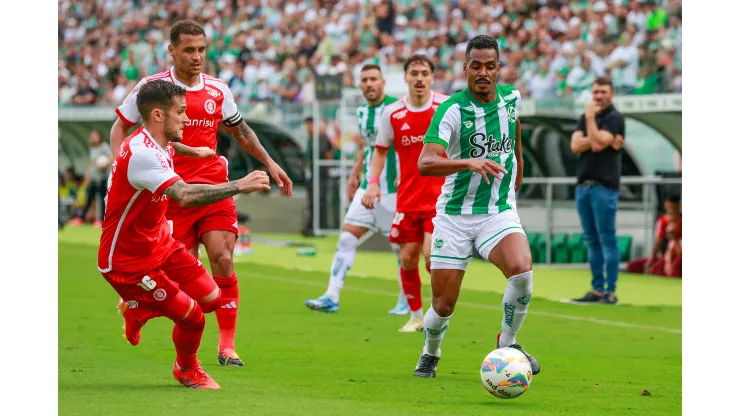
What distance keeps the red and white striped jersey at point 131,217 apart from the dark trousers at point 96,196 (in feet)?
68.7

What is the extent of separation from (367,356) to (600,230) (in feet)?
16.0

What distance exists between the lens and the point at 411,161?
10609 millimetres

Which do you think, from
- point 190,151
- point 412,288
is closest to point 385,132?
point 412,288

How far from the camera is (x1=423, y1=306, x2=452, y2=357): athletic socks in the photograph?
25.6ft

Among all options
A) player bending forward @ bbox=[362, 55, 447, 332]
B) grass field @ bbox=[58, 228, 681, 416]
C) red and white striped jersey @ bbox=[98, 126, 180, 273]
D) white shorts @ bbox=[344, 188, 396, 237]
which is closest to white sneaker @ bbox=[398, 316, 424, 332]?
player bending forward @ bbox=[362, 55, 447, 332]

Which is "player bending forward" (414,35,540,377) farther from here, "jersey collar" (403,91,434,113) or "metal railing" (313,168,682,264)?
"metal railing" (313,168,682,264)

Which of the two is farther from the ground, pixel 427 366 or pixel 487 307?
pixel 427 366

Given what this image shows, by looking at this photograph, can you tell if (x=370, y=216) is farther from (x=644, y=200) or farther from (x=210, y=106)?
(x=644, y=200)

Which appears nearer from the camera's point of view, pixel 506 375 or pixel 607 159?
pixel 506 375

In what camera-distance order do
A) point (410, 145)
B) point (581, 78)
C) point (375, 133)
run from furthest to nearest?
point (581, 78) → point (375, 133) → point (410, 145)

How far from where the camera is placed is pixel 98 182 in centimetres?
2773

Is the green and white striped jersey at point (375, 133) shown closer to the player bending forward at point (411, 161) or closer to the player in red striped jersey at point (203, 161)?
the player bending forward at point (411, 161)

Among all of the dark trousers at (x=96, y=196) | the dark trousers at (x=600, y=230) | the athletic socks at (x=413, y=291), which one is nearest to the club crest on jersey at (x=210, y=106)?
the athletic socks at (x=413, y=291)

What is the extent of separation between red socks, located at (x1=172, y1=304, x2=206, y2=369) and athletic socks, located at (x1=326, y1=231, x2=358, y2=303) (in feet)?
16.7
